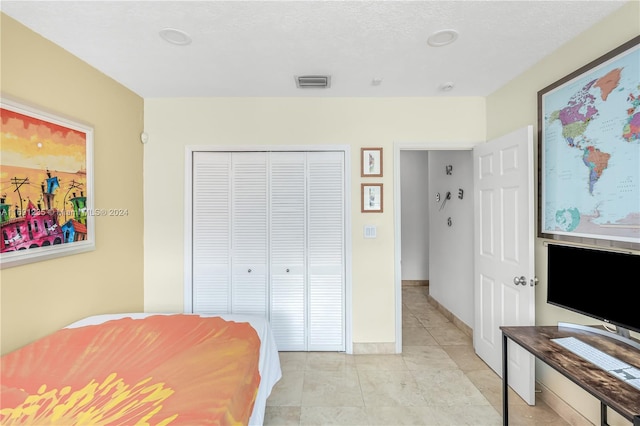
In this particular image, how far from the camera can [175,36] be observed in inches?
73.3

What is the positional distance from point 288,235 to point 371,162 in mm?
1120

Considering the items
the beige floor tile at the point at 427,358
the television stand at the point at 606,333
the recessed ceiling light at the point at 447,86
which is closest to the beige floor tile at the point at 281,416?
the beige floor tile at the point at 427,358

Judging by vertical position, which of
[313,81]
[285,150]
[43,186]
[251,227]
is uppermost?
[313,81]

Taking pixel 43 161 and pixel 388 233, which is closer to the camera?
pixel 43 161

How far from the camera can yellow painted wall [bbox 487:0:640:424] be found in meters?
1.64

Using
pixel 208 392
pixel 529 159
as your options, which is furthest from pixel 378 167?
pixel 208 392

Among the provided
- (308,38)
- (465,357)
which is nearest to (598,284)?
(465,357)

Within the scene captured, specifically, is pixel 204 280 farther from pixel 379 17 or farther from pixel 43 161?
pixel 379 17

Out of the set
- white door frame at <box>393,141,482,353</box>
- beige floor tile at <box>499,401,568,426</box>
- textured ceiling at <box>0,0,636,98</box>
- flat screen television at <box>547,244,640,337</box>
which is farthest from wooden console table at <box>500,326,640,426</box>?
textured ceiling at <box>0,0,636,98</box>

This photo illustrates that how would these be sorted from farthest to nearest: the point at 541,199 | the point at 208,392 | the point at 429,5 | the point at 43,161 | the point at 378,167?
the point at 378,167
the point at 541,199
the point at 43,161
the point at 429,5
the point at 208,392

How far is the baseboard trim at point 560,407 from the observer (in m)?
1.88

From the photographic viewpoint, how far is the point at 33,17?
5.50ft

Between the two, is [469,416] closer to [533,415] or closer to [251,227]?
[533,415]

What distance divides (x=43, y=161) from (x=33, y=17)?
833mm
